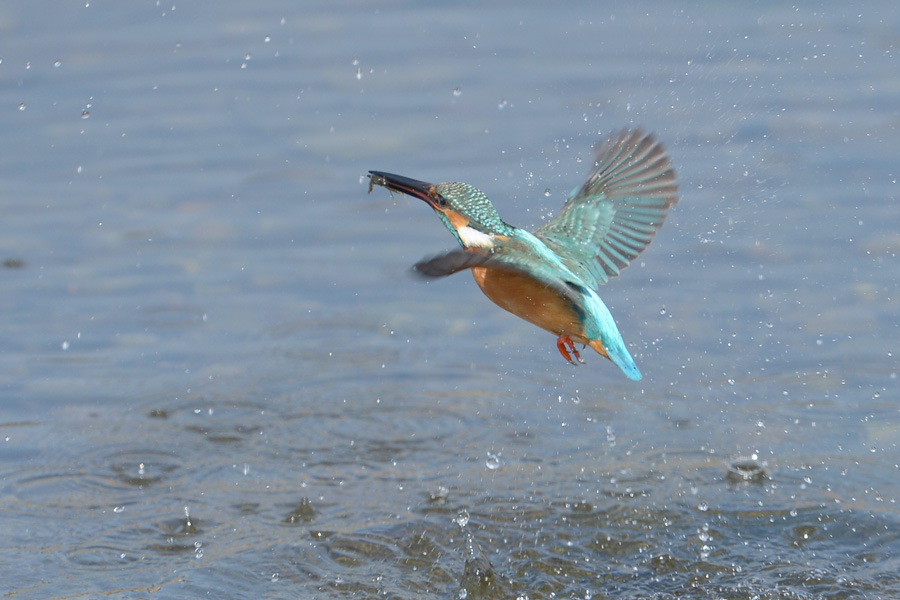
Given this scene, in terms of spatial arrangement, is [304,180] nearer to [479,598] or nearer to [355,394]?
[355,394]

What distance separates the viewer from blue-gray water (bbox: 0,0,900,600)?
391 centimetres

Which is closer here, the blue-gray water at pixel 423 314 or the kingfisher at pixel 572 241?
the kingfisher at pixel 572 241

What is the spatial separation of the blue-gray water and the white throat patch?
3.32 feet

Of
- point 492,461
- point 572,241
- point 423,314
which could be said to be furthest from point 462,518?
point 423,314

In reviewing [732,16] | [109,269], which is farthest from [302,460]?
[732,16]

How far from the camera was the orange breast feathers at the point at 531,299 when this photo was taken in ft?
10.7

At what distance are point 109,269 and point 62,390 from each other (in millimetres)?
893

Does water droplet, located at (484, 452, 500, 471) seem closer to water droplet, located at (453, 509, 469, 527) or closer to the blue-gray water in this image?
the blue-gray water

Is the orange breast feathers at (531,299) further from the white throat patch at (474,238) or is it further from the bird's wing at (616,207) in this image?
the bird's wing at (616,207)

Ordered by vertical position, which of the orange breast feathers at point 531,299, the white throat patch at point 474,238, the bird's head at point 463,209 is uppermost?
the bird's head at point 463,209

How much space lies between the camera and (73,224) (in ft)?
19.5

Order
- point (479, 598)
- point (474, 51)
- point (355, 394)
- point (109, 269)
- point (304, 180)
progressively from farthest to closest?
point (474, 51), point (304, 180), point (109, 269), point (355, 394), point (479, 598)

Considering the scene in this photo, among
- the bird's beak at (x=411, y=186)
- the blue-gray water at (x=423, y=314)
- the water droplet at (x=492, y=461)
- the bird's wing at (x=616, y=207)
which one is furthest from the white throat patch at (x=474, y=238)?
the water droplet at (x=492, y=461)

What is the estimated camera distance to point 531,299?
130 inches
